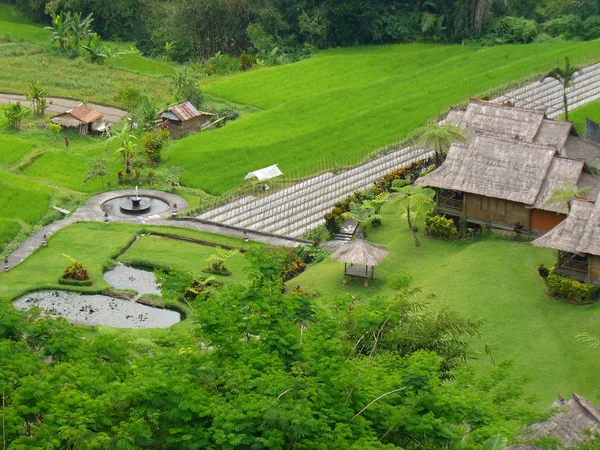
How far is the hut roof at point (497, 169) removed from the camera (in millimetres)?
46375

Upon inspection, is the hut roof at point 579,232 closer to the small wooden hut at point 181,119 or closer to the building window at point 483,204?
the building window at point 483,204

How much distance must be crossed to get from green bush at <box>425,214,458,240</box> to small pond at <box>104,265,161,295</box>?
1179 cm

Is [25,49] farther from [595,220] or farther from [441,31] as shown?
[595,220]

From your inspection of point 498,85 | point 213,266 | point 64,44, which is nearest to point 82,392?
point 213,266

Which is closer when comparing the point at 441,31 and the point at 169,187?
the point at 169,187

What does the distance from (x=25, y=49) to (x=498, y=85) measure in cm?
3497

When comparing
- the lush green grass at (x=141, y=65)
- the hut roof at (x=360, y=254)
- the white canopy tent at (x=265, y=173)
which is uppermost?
the hut roof at (x=360, y=254)

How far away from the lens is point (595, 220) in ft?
135

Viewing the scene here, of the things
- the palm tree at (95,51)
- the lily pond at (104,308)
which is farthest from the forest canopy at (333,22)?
the lily pond at (104,308)

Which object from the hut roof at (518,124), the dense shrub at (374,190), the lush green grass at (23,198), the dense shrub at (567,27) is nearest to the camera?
the dense shrub at (374,190)

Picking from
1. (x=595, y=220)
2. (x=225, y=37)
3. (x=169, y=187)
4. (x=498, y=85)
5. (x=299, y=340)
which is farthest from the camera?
(x=225, y=37)

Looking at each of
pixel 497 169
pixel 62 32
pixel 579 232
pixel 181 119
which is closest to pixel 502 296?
pixel 579 232

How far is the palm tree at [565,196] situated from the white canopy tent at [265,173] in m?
15.9

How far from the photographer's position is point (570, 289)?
40.9 m
